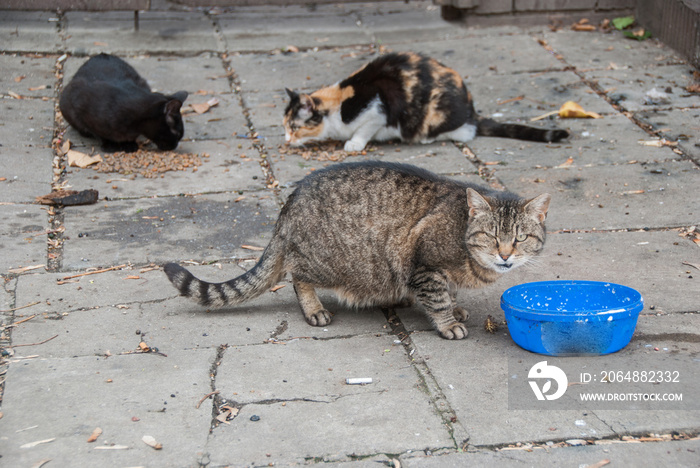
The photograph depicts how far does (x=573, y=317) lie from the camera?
3559 millimetres

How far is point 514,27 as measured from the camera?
30.1ft

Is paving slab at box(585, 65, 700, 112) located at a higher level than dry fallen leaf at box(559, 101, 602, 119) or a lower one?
higher

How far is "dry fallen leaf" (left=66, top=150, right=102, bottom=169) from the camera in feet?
20.7

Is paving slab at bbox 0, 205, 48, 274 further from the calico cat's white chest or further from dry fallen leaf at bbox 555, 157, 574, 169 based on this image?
dry fallen leaf at bbox 555, 157, 574, 169

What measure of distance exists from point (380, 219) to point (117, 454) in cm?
189

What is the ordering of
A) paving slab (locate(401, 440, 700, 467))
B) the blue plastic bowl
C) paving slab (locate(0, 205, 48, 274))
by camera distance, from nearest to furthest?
paving slab (locate(401, 440, 700, 467)), the blue plastic bowl, paving slab (locate(0, 205, 48, 274))

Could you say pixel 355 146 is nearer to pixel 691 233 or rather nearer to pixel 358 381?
pixel 691 233

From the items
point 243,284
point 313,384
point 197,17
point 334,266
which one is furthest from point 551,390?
point 197,17

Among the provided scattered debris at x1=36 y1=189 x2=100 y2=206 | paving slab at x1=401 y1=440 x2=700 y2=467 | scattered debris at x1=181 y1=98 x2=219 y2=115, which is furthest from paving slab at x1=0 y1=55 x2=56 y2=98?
paving slab at x1=401 y1=440 x2=700 y2=467

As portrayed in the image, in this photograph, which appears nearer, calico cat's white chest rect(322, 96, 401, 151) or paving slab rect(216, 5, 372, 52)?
calico cat's white chest rect(322, 96, 401, 151)

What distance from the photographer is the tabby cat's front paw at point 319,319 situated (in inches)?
166

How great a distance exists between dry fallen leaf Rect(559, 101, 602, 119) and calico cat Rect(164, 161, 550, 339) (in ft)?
10.3

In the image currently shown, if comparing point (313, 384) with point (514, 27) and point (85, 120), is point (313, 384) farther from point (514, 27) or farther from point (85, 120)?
point (514, 27)

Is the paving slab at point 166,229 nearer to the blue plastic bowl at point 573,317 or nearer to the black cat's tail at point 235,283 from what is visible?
the black cat's tail at point 235,283
